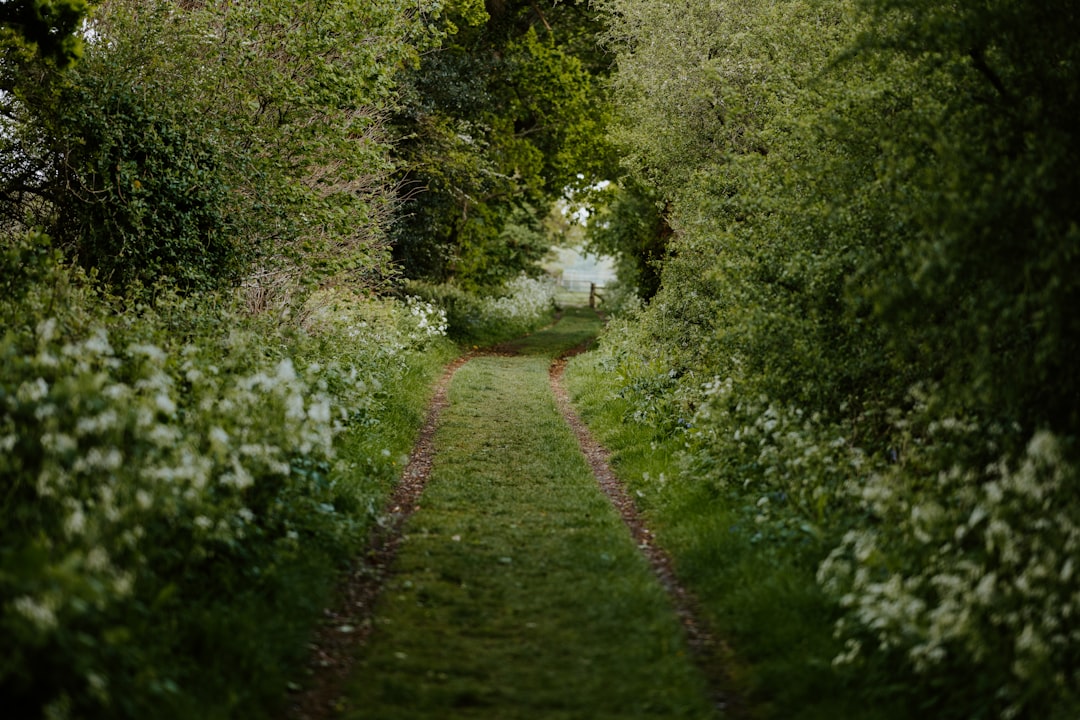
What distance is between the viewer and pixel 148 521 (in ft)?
19.3

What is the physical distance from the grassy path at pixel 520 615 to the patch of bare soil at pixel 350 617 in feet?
0.43

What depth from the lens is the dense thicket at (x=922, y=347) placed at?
18.1 feet

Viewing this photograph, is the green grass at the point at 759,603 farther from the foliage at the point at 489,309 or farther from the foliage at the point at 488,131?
the foliage at the point at 489,309

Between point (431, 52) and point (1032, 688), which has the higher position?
point (431, 52)

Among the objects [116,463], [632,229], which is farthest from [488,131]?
[116,463]

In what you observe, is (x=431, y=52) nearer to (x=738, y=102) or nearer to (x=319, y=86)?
(x=319, y=86)

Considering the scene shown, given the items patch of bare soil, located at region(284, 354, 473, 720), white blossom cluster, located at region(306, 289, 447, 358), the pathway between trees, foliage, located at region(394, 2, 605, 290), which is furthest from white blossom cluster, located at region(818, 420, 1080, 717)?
foliage, located at region(394, 2, 605, 290)

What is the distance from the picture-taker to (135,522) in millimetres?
5707

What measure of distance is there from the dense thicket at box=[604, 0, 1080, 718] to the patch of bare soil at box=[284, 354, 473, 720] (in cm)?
347

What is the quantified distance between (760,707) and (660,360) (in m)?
11.6

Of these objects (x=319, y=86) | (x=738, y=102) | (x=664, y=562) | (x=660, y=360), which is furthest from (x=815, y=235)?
(x=319, y=86)

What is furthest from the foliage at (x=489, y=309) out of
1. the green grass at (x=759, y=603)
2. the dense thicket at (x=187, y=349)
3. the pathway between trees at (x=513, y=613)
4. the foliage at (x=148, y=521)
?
the foliage at (x=148, y=521)

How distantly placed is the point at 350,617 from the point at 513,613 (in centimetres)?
136

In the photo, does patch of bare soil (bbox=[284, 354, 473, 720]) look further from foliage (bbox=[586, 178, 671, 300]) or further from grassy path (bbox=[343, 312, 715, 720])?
foliage (bbox=[586, 178, 671, 300])
